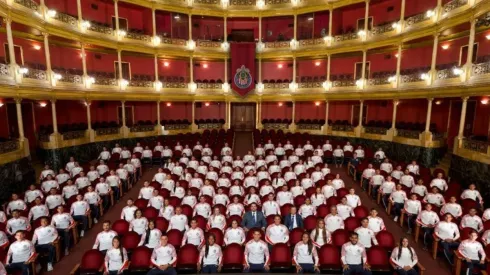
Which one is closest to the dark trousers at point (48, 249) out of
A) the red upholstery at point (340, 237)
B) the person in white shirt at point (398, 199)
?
the red upholstery at point (340, 237)

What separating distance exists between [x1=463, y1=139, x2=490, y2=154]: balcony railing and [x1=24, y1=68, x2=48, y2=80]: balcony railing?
19.3 m

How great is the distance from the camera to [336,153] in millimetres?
16969

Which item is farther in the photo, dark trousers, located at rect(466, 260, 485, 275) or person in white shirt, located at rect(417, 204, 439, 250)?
person in white shirt, located at rect(417, 204, 439, 250)

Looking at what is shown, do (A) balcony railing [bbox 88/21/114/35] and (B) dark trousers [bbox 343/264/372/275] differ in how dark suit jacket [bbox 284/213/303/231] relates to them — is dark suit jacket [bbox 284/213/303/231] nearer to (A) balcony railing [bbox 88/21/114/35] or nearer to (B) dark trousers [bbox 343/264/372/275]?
(B) dark trousers [bbox 343/264/372/275]

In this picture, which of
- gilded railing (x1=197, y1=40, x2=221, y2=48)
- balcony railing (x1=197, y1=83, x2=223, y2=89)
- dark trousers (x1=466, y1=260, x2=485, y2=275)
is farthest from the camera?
balcony railing (x1=197, y1=83, x2=223, y2=89)

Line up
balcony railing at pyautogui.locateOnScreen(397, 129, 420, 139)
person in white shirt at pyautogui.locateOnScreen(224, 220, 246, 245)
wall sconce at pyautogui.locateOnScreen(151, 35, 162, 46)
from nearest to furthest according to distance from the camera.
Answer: person in white shirt at pyautogui.locateOnScreen(224, 220, 246, 245)
balcony railing at pyautogui.locateOnScreen(397, 129, 420, 139)
wall sconce at pyautogui.locateOnScreen(151, 35, 162, 46)

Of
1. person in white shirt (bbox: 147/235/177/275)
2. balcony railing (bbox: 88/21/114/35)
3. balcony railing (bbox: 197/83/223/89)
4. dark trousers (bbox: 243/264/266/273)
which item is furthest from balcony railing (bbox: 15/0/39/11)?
dark trousers (bbox: 243/264/266/273)

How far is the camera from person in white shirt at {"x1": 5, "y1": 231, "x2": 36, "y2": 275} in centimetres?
688

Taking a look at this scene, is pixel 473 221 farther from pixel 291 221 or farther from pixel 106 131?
pixel 106 131

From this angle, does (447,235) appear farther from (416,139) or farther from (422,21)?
(422,21)

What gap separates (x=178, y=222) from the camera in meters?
8.61

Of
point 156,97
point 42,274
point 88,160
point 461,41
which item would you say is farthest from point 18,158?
point 461,41

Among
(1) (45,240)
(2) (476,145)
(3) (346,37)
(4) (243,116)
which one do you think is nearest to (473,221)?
(2) (476,145)

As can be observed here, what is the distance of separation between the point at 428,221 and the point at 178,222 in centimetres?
698
